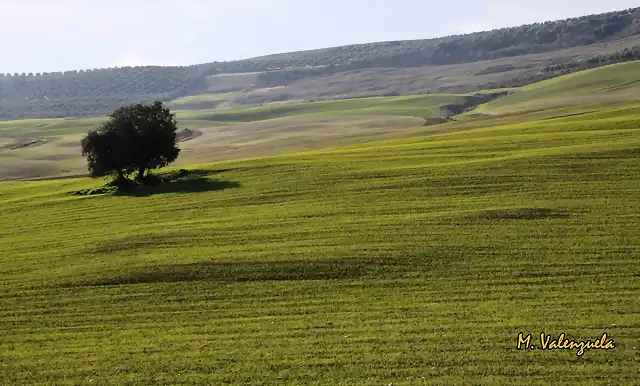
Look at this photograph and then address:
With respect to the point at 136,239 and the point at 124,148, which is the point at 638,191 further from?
the point at 124,148

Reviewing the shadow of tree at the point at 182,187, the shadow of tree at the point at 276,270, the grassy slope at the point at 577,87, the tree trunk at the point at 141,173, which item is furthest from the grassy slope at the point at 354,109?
the shadow of tree at the point at 276,270

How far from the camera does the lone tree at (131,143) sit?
4850cm

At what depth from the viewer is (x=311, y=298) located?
82.2 ft

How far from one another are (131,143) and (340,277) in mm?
25663

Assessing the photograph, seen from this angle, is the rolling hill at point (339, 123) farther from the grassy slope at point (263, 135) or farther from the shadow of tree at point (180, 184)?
the shadow of tree at point (180, 184)

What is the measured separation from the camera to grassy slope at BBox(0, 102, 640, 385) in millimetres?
19922

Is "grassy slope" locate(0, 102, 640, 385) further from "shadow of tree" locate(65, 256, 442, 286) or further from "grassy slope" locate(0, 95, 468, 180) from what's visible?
"grassy slope" locate(0, 95, 468, 180)

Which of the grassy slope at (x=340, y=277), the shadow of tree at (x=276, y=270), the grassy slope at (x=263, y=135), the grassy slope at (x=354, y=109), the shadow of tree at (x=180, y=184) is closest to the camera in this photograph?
the grassy slope at (x=340, y=277)

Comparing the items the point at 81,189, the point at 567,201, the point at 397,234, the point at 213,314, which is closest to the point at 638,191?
the point at 567,201

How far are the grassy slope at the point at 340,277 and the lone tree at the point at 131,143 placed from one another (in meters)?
3.85

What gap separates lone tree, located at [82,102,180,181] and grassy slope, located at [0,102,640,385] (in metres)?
3.85

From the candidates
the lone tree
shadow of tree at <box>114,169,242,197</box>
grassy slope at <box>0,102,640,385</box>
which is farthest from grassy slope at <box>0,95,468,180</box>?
grassy slope at <box>0,102,640,385</box>

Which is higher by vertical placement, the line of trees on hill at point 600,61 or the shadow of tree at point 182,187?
the line of trees on hill at point 600,61

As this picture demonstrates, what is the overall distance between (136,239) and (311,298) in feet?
40.0
